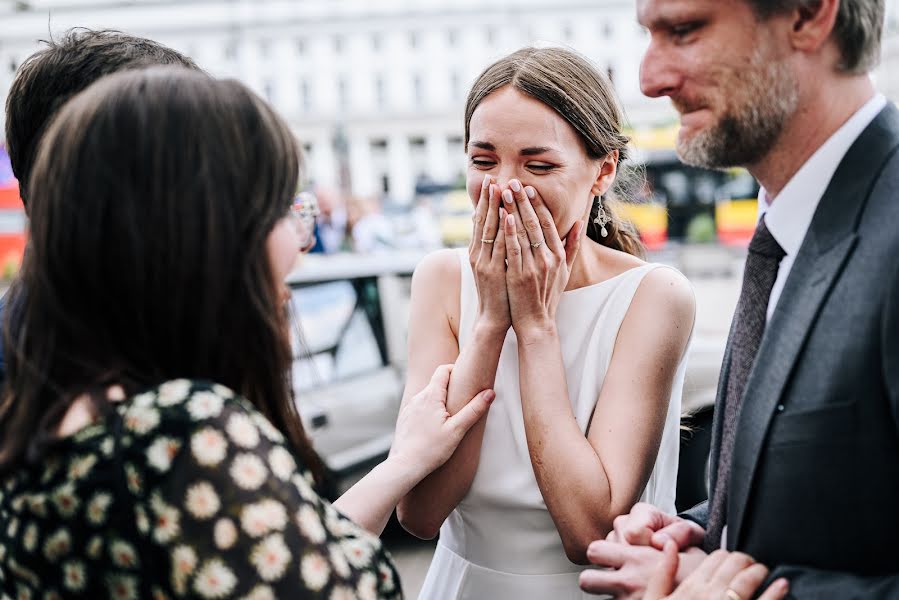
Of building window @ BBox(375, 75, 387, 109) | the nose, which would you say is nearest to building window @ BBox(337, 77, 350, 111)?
building window @ BBox(375, 75, 387, 109)

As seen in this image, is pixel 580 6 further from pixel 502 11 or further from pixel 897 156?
pixel 897 156

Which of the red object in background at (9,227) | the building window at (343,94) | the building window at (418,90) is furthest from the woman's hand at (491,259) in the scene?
the building window at (418,90)

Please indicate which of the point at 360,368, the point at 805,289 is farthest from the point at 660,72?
the point at 360,368

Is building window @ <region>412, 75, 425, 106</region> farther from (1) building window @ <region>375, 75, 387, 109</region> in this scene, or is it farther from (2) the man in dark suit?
(2) the man in dark suit

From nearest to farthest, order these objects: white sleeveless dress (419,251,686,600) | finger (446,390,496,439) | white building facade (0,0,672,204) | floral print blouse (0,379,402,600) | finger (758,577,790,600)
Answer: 1. floral print blouse (0,379,402,600)
2. finger (758,577,790,600)
3. finger (446,390,496,439)
4. white sleeveless dress (419,251,686,600)
5. white building facade (0,0,672,204)

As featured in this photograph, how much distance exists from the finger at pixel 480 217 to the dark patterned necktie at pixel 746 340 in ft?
2.10

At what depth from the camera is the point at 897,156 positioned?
1307mm

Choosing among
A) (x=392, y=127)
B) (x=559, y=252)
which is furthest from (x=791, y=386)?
(x=392, y=127)

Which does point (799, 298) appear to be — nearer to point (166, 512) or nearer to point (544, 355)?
point (544, 355)

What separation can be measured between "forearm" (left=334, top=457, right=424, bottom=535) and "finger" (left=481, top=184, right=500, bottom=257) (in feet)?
1.83

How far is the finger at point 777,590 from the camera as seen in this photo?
1264mm

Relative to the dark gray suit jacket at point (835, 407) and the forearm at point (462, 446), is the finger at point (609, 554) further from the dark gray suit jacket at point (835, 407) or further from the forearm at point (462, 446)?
the forearm at point (462, 446)

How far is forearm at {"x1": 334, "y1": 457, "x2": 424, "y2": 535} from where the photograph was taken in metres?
1.78

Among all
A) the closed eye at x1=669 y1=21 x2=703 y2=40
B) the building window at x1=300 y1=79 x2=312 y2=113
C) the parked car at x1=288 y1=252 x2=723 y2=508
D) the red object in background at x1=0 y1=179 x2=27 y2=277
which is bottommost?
the building window at x1=300 y1=79 x2=312 y2=113
